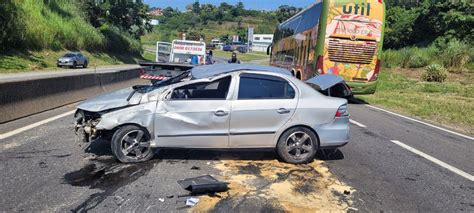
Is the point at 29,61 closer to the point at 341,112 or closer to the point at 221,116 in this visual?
the point at 221,116

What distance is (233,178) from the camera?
21.1 feet

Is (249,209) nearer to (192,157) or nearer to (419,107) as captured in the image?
(192,157)

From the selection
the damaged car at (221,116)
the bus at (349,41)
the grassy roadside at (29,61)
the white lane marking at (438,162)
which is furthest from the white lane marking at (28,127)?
the grassy roadside at (29,61)

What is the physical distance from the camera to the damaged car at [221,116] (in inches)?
275

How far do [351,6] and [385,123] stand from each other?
503 centimetres

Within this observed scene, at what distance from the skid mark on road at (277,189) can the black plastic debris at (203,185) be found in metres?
0.12

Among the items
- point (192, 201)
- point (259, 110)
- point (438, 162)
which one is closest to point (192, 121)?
point (259, 110)

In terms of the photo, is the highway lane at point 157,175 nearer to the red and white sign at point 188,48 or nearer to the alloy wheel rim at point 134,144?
the alloy wheel rim at point 134,144

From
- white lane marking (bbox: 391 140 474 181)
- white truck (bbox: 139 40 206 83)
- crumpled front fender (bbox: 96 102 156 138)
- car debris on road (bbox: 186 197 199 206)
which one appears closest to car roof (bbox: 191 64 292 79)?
crumpled front fender (bbox: 96 102 156 138)

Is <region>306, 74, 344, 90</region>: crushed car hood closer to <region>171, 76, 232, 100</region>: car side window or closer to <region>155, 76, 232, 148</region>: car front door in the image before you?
<region>171, 76, 232, 100</region>: car side window

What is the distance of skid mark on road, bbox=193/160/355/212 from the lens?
536 cm

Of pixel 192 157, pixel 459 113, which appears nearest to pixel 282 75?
pixel 192 157

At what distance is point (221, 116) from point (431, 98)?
617 inches

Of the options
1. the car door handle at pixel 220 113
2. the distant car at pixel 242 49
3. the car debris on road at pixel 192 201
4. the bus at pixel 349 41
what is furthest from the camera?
the distant car at pixel 242 49
